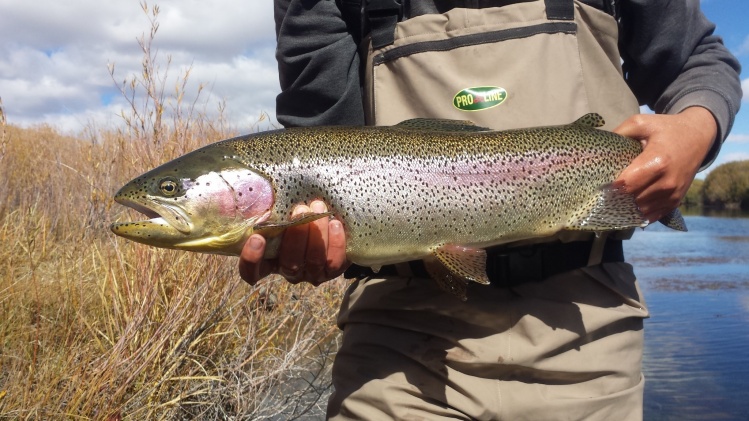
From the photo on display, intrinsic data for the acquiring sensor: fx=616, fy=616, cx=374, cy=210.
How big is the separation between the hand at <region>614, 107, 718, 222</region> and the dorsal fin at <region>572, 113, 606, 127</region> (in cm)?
8

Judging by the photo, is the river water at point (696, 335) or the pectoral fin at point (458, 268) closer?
the pectoral fin at point (458, 268)

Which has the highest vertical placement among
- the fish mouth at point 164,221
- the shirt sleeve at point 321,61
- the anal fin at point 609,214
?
the shirt sleeve at point 321,61

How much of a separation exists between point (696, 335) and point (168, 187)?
7.30m

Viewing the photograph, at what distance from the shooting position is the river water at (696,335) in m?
5.41

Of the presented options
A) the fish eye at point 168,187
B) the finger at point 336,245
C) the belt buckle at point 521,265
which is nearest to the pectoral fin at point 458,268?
the belt buckle at point 521,265

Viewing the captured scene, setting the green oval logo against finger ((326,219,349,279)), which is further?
the green oval logo

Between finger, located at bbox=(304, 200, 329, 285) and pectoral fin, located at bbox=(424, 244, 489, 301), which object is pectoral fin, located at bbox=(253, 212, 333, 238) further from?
pectoral fin, located at bbox=(424, 244, 489, 301)

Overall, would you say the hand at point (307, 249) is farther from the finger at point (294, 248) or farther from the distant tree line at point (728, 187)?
the distant tree line at point (728, 187)

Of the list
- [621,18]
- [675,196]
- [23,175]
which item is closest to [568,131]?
[675,196]

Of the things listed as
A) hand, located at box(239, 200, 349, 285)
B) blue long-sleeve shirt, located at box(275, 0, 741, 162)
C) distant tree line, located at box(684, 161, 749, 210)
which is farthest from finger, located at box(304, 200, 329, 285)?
distant tree line, located at box(684, 161, 749, 210)

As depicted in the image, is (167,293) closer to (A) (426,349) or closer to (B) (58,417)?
(B) (58,417)

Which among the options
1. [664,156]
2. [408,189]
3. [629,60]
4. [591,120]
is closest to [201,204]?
[408,189]

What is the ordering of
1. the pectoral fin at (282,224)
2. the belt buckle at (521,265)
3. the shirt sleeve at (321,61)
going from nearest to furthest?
the pectoral fin at (282,224) < the belt buckle at (521,265) < the shirt sleeve at (321,61)

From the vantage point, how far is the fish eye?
6.96ft
